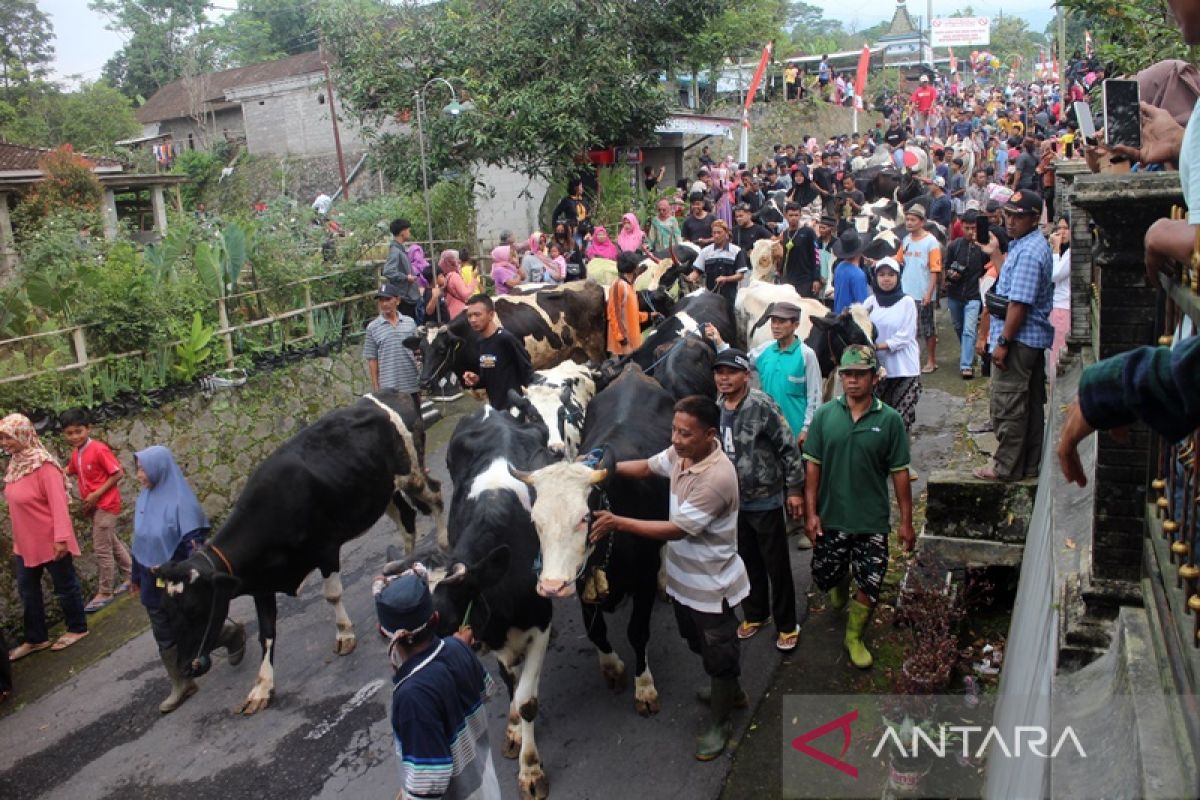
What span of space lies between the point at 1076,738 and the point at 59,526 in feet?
22.3

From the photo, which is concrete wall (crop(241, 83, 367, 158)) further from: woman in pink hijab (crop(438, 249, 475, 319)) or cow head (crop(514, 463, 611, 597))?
cow head (crop(514, 463, 611, 597))

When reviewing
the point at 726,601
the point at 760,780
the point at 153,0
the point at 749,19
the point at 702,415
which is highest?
the point at 153,0

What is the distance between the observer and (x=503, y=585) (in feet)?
16.0

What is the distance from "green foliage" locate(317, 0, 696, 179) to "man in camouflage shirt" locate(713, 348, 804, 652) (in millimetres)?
10354

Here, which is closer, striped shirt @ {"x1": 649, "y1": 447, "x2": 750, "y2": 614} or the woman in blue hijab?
striped shirt @ {"x1": 649, "y1": 447, "x2": 750, "y2": 614}

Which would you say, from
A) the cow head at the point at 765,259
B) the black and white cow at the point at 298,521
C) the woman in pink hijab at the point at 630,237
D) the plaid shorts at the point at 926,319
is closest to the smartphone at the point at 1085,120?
the black and white cow at the point at 298,521

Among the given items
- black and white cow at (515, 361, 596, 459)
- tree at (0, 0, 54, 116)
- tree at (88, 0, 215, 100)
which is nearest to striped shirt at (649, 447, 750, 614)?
black and white cow at (515, 361, 596, 459)

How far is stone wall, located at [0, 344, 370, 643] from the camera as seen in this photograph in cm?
812

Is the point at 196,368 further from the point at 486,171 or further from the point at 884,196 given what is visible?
the point at 884,196

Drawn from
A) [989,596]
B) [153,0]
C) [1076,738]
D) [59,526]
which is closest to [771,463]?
[989,596]

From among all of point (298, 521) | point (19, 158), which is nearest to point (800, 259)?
point (298, 521)

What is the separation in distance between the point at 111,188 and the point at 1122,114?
83.8 ft

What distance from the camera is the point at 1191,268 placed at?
7.30 ft

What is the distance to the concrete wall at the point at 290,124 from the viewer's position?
3638 cm
